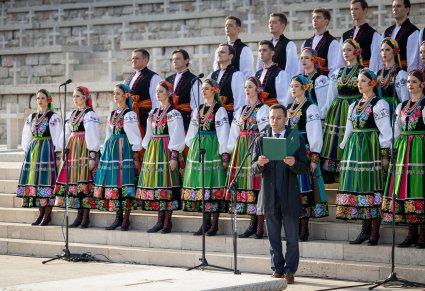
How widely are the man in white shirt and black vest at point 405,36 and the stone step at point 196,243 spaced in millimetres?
1853

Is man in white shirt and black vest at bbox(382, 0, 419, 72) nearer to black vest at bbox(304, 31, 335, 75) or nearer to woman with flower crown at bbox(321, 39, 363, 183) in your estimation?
woman with flower crown at bbox(321, 39, 363, 183)

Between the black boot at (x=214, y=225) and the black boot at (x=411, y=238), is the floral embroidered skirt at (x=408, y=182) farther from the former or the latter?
the black boot at (x=214, y=225)

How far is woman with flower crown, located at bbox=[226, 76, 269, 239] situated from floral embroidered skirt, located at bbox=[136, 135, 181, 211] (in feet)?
2.49

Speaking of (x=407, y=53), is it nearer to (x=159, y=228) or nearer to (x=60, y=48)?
(x=159, y=228)

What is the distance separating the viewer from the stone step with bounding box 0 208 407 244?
1066 cm

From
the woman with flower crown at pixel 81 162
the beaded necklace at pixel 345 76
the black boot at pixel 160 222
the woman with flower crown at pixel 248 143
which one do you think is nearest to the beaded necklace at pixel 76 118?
the woman with flower crown at pixel 81 162

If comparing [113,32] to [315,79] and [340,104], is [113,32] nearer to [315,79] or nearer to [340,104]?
[315,79]

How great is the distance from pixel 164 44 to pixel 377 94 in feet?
21.6

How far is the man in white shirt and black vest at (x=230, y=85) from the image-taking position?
37.8 feet

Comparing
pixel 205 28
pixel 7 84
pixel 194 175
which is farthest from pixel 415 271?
pixel 7 84

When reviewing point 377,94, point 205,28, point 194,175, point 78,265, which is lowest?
point 78,265

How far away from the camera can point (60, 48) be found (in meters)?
18.4

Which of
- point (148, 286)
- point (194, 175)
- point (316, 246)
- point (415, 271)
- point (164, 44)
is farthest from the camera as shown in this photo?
point (164, 44)

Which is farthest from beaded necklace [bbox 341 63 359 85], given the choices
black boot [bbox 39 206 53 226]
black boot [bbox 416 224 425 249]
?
black boot [bbox 39 206 53 226]
